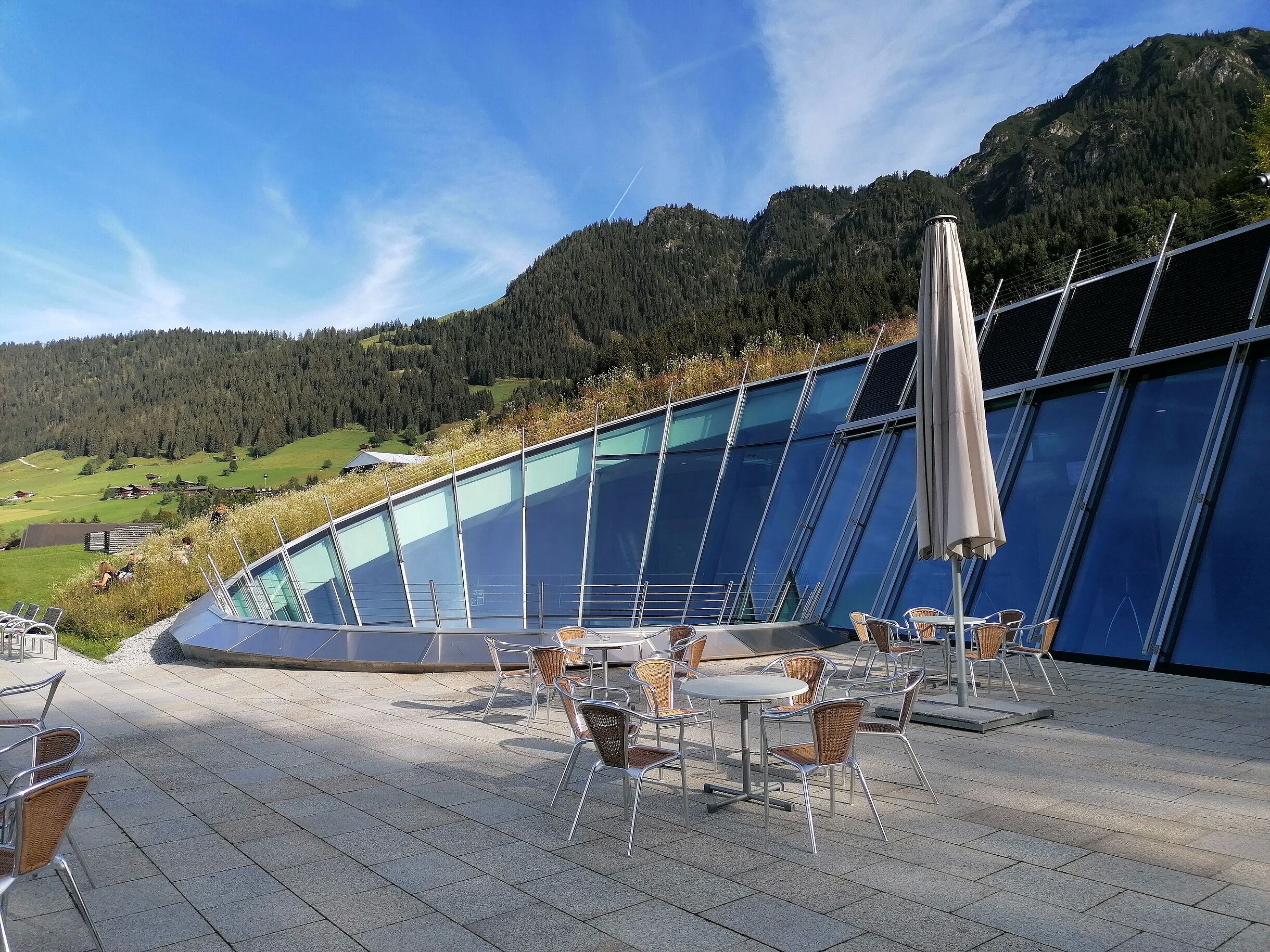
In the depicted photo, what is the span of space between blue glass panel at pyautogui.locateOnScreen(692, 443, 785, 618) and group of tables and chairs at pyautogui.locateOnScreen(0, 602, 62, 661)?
1067 centimetres

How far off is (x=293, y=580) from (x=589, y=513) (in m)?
4.79

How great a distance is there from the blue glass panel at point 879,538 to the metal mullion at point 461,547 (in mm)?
5510

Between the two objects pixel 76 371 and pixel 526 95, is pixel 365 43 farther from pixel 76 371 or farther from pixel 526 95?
pixel 76 371

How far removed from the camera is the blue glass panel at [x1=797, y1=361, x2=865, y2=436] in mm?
14797

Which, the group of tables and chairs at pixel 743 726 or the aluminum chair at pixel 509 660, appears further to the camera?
the aluminum chair at pixel 509 660

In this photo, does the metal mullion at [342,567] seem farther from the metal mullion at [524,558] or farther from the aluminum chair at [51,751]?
the aluminum chair at [51,751]

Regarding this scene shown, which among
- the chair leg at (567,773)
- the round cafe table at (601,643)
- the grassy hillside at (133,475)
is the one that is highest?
the grassy hillside at (133,475)

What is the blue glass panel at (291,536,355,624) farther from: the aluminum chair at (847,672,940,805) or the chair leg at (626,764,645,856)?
the aluminum chair at (847,672,940,805)

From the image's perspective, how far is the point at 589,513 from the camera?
46.3 ft

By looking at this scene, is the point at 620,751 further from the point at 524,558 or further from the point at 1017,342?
the point at 1017,342

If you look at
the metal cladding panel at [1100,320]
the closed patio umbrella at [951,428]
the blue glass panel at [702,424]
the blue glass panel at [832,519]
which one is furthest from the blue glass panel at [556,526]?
the metal cladding panel at [1100,320]

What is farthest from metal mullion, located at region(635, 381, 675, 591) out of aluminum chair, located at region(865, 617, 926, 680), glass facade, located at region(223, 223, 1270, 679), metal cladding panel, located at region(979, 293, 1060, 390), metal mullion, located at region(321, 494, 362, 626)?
metal cladding panel, located at region(979, 293, 1060, 390)

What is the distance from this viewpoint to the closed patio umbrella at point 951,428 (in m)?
6.70

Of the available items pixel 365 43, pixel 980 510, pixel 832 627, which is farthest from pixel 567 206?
pixel 980 510
